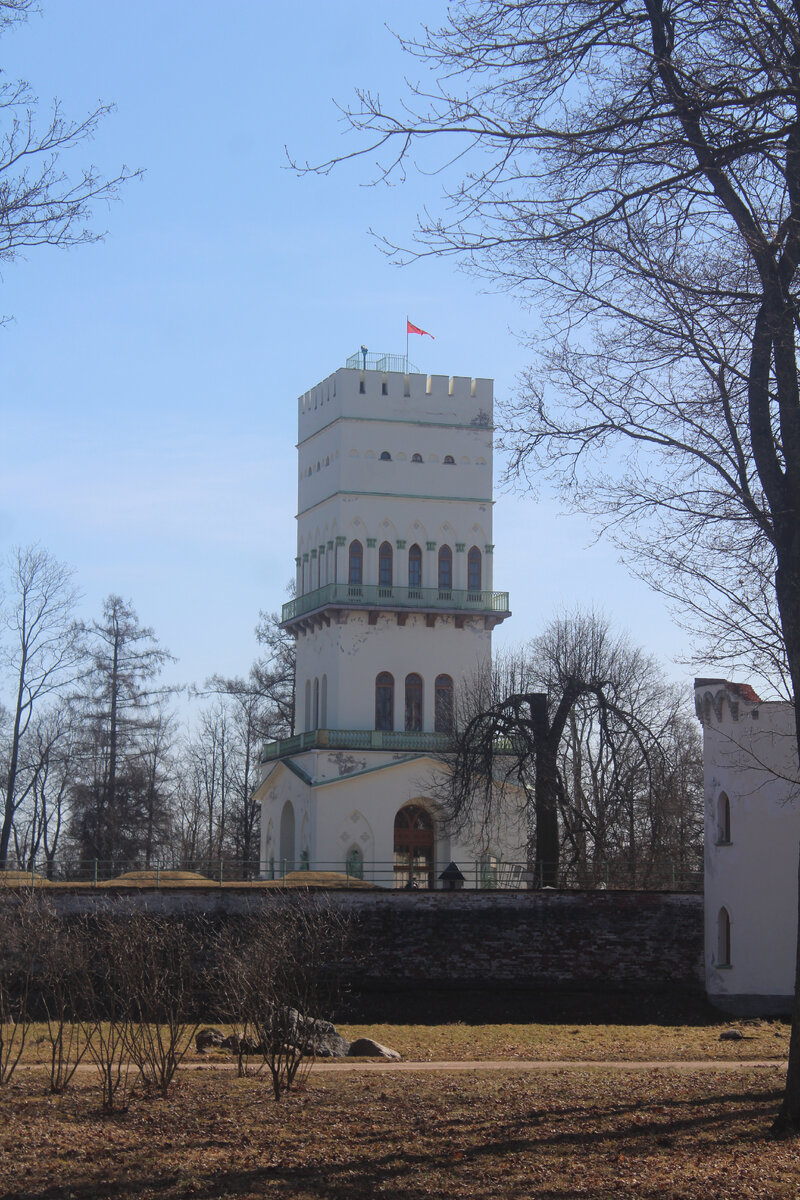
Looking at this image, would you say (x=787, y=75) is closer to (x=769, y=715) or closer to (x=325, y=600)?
(x=769, y=715)

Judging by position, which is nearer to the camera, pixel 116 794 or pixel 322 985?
pixel 322 985

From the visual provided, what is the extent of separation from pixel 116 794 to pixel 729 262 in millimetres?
45496

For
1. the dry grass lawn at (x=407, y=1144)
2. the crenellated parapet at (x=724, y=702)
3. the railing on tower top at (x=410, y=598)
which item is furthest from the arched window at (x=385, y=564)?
the dry grass lawn at (x=407, y=1144)

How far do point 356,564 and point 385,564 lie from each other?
102 centimetres

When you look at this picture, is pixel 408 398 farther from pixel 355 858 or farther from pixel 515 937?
pixel 515 937

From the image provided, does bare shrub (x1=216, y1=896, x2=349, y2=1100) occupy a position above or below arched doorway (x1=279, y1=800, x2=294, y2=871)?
below

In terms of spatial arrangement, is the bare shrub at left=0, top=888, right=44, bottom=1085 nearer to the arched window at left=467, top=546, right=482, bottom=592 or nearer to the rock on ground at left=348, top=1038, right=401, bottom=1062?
the rock on ground at left=348, top=1038, right=401, bottom=1062

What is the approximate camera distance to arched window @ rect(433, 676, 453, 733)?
51.5 m

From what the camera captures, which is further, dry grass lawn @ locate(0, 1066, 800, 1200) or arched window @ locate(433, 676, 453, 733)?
arched window @ locate(433, 676, 453, 733)

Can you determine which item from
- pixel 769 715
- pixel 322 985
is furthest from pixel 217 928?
pixel 769 715

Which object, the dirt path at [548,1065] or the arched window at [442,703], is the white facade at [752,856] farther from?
the arched window at [442,703]

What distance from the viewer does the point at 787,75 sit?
37.8ft

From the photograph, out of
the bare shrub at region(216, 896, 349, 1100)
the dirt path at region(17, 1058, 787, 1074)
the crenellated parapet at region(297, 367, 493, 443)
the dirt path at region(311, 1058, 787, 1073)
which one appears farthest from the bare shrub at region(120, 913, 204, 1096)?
the crenellated parapet at region(297, 367, 493, 443)

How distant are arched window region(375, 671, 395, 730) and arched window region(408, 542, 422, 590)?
3393 mm
